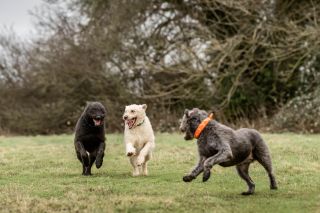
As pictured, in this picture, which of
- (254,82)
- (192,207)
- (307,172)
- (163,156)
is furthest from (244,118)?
(192,207)

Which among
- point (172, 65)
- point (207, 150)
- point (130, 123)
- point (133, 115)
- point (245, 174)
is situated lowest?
point (245, 174)

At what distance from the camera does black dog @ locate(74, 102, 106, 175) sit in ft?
39.7

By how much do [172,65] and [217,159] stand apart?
746 inches

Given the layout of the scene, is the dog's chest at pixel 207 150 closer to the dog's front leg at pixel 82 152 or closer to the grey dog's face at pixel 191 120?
the grey dog's face at pixel 191 120

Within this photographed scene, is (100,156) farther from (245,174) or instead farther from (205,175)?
(205,175)

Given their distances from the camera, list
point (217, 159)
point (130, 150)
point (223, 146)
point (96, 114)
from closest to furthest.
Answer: point (217, 159), point (223, 146), point (130, 150), point (96, 114)

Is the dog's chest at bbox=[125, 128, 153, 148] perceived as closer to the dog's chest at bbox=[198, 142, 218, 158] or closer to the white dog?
the white dog

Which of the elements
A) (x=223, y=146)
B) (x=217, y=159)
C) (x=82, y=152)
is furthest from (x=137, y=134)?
(x=217, y=159)

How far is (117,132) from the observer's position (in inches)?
1131

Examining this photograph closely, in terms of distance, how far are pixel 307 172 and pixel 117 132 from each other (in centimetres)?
1671

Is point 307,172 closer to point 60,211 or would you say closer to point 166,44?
point 60,211

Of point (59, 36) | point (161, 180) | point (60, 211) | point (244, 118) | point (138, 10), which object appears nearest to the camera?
point (60, 211)

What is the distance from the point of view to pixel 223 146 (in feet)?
30.7

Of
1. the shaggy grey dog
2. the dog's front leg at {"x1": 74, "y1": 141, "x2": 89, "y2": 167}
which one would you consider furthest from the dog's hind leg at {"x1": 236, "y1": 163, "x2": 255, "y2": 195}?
the dog's front leg at {"x1": 74, "y1": 141, "x2": 89, "y2": 167}
